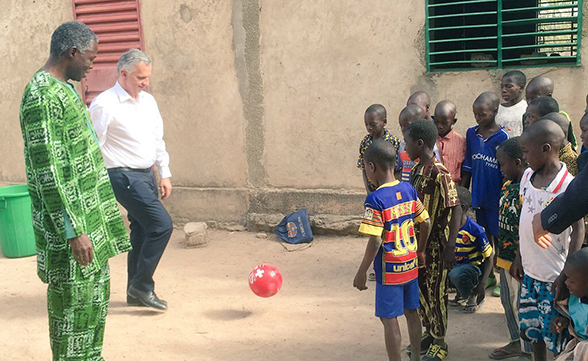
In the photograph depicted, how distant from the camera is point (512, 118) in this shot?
4.97 meters

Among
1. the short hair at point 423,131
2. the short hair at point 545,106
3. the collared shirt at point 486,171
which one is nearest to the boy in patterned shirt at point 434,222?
the short hair at point 423,131

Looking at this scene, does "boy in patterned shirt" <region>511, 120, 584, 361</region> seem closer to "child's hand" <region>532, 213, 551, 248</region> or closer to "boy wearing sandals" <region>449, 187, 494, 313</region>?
"child's hand" <region>532, 213, 551, 248</region>

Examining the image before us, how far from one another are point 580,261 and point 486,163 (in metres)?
2.16

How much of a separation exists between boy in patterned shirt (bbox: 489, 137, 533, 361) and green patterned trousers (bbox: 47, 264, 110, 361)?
223cm

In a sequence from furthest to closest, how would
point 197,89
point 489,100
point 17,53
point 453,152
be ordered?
point 17,53
point 197,89
point 453,152
point 489,100

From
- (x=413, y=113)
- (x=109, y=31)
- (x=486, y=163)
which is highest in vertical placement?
(x=109, y=31)

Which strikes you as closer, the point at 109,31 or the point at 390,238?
the point at 390,238

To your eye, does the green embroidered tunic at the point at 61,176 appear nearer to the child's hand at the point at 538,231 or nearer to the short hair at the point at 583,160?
the child's hand at the point at 538,231

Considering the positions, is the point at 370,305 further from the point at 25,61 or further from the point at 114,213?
the point at 25,61

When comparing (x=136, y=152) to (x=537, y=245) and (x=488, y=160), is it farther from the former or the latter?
(x=537, y=245)

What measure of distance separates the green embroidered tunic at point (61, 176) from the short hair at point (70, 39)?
5.9 inches

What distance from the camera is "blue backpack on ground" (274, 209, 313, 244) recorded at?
6.71 m

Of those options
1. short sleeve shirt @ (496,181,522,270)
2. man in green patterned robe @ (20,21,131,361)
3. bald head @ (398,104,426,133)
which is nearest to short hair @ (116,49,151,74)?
man in green patterned robe @ (20,21,131,361)

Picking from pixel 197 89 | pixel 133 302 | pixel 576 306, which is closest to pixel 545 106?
pixel 576 306
